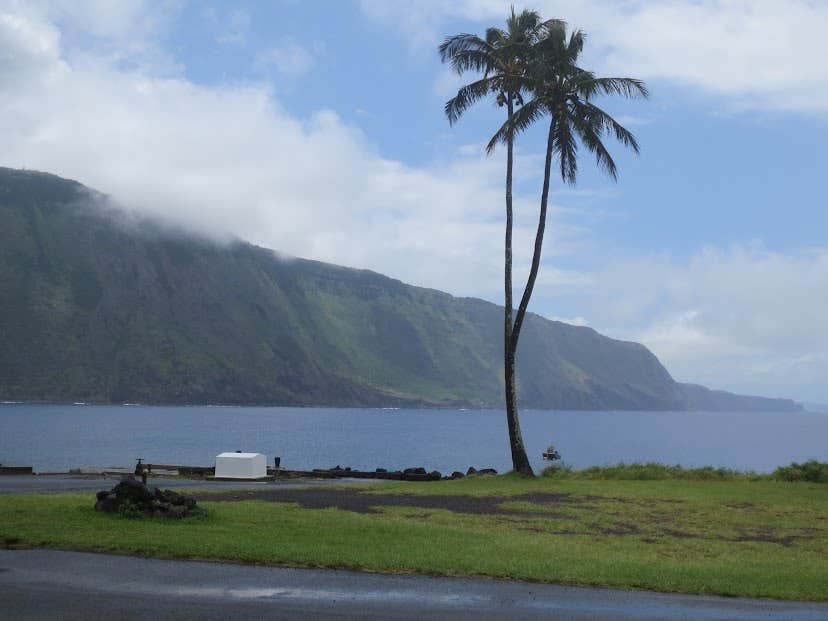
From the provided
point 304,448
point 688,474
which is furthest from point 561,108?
point 304,448

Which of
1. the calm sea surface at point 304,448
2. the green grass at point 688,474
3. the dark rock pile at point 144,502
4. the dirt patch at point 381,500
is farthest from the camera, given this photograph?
the calm sea surface at point 304,448

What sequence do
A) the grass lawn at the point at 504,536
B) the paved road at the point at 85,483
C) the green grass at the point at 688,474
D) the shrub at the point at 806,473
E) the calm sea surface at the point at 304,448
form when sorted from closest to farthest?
the grass lawn at the point at 504,536 < the paved road at the point at 85,483 < the shrub at the point at 806,473 < the green grass at the point at 688,474 < the calm sea surface at the point at 304,448

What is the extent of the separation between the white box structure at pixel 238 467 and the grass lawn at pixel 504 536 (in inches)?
351

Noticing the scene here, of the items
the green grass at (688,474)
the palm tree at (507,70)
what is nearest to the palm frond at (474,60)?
the palm tree at (507,70)

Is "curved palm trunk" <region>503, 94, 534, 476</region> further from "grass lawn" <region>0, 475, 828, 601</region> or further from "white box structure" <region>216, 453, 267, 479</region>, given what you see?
"white box structure" <region>216, 453, 267, 479</region>

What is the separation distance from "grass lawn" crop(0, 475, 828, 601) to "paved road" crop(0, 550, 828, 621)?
72 centimetres

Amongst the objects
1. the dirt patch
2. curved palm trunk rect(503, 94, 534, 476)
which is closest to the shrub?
curved palm trunk rect(503, 94, 534, 476)

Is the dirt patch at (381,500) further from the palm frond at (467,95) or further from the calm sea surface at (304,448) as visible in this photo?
the calm sea surface at (304,448)

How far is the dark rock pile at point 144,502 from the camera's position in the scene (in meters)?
17.7

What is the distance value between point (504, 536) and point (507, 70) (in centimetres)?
2468

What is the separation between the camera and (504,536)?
57.1 feet

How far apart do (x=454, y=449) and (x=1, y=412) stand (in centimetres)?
12563

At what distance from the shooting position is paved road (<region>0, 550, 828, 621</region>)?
10.4 m

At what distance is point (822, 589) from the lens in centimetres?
1266
